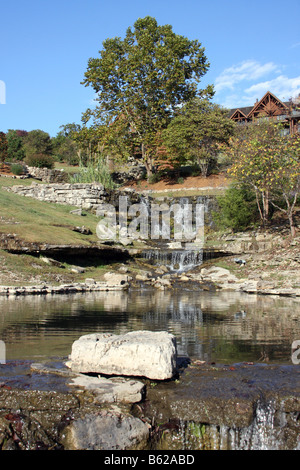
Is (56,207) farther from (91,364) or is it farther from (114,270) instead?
(91,364)

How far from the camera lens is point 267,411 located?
4766 millimetres

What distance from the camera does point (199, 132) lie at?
39.8 meters

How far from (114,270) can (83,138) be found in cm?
2908

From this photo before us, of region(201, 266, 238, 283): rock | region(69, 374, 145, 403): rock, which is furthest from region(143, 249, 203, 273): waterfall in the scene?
region(69, 374, 145, 403): rock

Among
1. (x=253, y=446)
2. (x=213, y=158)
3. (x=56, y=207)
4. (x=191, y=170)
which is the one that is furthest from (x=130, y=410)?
(x=191, y=170)

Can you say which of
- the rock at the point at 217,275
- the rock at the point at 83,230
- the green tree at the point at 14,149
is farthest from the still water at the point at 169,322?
the green tree at the point at 14,149

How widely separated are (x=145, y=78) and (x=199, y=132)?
776cm

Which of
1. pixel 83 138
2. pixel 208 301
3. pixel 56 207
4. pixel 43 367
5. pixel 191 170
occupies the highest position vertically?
pixel 83 138

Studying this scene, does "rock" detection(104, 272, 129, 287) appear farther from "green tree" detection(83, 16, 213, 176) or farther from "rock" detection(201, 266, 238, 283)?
"green tree" detection(83, 16, 213, 176)

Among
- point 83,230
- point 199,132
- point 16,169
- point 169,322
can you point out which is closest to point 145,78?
point 199,132

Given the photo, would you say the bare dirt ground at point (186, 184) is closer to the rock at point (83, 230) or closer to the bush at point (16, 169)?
the bush at point (16, 169)

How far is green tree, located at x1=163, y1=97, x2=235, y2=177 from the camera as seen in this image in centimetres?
3972

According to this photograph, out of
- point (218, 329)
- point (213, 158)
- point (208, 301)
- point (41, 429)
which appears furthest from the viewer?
point (213, 158)

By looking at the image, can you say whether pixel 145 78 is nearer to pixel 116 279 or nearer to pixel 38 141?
pixel 38 141
